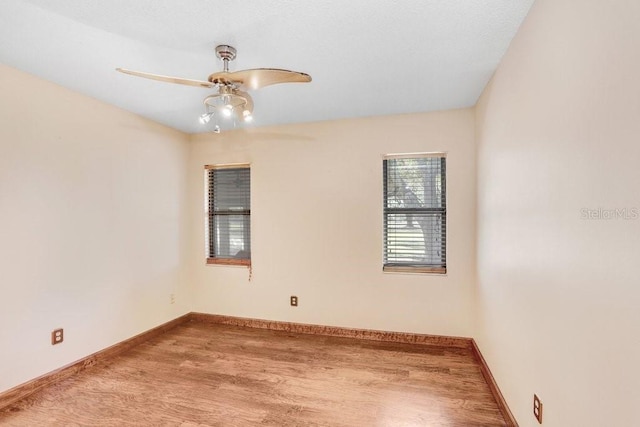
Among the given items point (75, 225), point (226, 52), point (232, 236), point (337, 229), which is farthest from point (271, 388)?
point (226, 52)

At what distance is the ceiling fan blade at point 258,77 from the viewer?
166 centimetres

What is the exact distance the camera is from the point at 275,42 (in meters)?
1.92

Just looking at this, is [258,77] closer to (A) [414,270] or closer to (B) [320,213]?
(B) [320,213]

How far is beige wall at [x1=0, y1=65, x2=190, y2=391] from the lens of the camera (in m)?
2.25

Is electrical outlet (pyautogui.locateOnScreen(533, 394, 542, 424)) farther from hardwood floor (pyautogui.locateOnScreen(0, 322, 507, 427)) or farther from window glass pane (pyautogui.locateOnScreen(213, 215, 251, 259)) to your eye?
window glass pane (pyautogui.locateOnScreen(213, 215, 251, 259))

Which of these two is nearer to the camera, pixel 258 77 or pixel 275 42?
pixel 258 77

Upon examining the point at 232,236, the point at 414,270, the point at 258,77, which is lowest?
the point at 414,270

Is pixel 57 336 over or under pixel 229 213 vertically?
under

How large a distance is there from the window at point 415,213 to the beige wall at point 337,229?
10 cm

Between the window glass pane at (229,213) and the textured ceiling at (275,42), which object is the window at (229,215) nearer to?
the window glass pane at (229,213)

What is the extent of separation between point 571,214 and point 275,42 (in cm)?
184

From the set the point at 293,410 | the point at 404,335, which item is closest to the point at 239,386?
the point at 293,410

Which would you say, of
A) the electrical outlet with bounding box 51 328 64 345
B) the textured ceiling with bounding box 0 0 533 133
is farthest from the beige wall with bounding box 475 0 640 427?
the electrical outlet with bounding box 51 328 64 345

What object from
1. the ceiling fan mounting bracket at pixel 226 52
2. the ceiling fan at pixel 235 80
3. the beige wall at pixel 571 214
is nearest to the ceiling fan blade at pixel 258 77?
the ceiling fan at pixel 235 80
